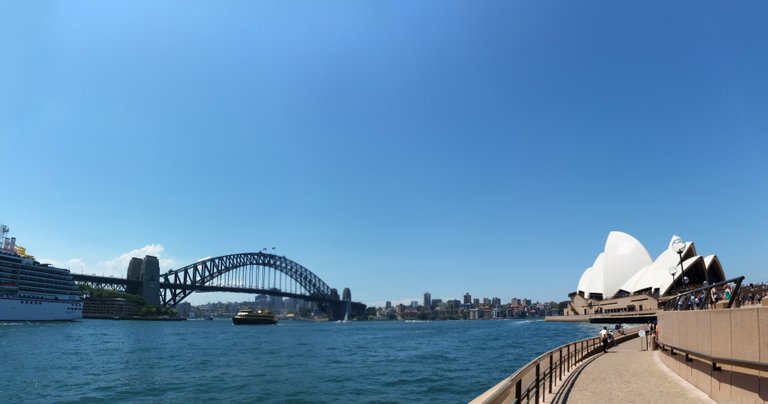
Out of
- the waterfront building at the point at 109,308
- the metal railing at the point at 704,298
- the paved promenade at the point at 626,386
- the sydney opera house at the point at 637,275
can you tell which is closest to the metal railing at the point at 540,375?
the paved promenade at the point at 626,386

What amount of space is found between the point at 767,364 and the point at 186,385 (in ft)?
62.9

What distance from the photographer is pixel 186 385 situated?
18.8 metres

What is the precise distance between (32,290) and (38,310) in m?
3.48

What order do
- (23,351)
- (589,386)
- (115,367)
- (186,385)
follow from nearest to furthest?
(589,386)
(186,385)
(115,367)
(23,351)

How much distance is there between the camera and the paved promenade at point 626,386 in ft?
28.6

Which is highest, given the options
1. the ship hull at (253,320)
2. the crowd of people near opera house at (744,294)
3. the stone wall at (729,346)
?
the crowd of people near opera house at (744,294)

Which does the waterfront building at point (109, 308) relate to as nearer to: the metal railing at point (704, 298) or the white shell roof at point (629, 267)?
the white shell roof at point (629, 267)

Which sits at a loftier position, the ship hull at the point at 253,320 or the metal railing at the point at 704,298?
the metal railing at the point at 704,298

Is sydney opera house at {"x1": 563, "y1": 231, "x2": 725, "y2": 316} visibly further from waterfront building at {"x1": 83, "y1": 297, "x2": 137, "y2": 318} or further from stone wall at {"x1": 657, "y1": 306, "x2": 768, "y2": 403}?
waterfront building at {"x1": 83, "y1": 297, "x2": 137, "y2": 318}

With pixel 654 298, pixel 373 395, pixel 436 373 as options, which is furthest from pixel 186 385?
pixel 654 298

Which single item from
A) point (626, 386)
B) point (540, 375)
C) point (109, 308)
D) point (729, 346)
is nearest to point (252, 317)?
point (109, 308)

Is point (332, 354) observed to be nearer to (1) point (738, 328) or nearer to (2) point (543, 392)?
(2) point (543, 392)

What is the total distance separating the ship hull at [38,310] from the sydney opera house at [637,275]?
344 feet

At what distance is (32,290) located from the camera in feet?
246
